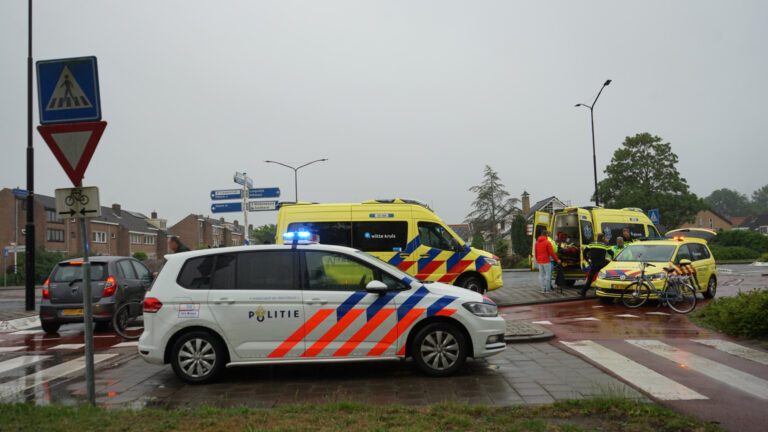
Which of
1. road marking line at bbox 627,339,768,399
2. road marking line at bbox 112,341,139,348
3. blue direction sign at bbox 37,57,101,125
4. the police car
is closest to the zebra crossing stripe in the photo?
road marking line at bbox 627,339,768,399

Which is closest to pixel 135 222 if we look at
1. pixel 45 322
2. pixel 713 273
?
pixel 45 322

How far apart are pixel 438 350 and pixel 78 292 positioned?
7841mm

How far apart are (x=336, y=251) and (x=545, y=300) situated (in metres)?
8.77

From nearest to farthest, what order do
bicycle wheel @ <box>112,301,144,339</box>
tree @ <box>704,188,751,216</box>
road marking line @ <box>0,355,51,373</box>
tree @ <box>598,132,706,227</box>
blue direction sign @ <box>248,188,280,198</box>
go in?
1. road marking line @ <box>0,355,51,373</box>
2. bicycle wheel @ <box>112,301,144,339</box>
3. blue direction sign @ <box>248,188,280,198</box>
4. tree @ <box>598,132,706,227</box>
5. tree @ <box>704,188,751,216</box>

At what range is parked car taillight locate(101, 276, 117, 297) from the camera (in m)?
10.6

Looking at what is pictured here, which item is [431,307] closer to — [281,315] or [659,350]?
[281,315]

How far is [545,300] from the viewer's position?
13.7m

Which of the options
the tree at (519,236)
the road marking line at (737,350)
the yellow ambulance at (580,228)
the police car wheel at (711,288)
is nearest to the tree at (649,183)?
the tree at (519,236)

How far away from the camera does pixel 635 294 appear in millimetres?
12008

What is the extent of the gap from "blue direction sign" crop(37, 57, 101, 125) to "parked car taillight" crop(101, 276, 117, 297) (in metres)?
6.46

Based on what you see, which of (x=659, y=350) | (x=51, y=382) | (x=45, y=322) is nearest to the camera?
(x=51, y=382)

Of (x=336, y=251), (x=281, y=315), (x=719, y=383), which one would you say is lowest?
(x=719, y=383)

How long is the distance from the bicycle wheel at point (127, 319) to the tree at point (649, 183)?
4471cm

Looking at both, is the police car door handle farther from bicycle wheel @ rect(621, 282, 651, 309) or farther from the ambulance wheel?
bicycle wheel @ rect(621, 282, 651, 309)
